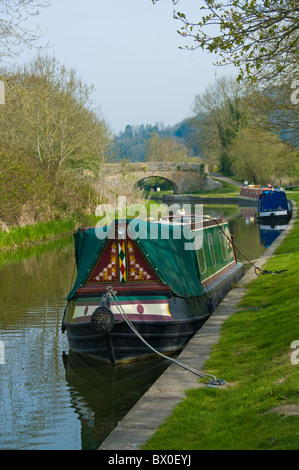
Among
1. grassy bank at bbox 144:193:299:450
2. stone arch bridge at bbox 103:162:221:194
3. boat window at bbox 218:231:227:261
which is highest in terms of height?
stone arch bridge at bbox 103:162:221:194

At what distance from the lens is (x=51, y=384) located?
29.6 ft

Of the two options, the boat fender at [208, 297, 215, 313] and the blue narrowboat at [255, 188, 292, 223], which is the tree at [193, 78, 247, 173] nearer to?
the blue narrowboat at [255, 188, 292, 223]

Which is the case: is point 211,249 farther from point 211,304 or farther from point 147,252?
point 147,252

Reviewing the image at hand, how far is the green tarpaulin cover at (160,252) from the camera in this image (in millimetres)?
9836

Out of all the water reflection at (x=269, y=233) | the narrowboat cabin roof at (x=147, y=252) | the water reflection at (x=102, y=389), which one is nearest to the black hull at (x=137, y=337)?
the water reflection at (x=102, y=389)

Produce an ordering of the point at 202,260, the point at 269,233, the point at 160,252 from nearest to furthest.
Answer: the point at 160,252, the point at 202,260, the point at 269,233

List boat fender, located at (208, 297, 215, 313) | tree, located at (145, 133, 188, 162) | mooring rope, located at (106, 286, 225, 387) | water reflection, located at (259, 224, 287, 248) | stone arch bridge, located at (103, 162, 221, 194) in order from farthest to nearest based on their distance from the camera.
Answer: tree, located at (145, 133, 188, 162) < stone arch bridge, located at (103, 162, 221, 194) < water reflection, located at (259, 224, 287, 248) < boat fender, located at (208, 297, 215, 313) < mooring rope, located at (106, 286, 225, 387)

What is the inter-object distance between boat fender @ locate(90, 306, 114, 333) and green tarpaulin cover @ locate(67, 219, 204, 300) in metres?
1.05

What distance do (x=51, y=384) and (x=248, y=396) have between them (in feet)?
12.0

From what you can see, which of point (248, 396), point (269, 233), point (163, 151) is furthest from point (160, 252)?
point (163, 151)

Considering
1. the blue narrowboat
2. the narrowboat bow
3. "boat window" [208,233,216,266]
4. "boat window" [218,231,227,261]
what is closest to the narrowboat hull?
the blue narrowboat

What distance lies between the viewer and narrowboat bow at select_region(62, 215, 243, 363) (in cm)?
948

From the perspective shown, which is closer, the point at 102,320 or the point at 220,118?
the point at 102,320

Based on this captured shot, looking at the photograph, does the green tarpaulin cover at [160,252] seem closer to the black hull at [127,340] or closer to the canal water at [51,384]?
the black hull at [127,340]
